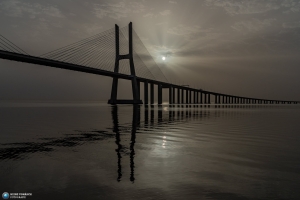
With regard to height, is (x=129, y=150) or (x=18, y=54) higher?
(x=18, y=54)

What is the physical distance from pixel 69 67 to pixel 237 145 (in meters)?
45.8

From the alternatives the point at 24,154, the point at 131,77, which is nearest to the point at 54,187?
the point at 24,154

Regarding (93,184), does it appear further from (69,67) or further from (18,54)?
(69,67)

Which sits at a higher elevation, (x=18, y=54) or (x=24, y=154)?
(x=18, y=54)

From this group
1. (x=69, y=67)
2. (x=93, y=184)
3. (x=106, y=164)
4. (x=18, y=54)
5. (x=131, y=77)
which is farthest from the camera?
(x=131, y=77)

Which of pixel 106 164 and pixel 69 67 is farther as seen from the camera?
pixel 69 67

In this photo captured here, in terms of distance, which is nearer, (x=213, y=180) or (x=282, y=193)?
(x=282, y=193)

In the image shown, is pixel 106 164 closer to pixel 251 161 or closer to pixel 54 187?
pixel 54 187

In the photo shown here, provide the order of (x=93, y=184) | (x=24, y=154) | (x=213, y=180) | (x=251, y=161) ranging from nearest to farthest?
(x=93, y=184) < (x=213, y=180) < (x=251, y=161) < (x=24, y=154)

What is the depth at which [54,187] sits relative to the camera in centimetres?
466

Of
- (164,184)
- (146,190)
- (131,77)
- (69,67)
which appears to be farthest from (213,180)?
(131,77)

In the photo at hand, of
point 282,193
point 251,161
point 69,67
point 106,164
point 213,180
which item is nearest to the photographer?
point 282,193

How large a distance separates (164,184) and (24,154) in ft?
15.9

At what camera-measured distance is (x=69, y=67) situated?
5081 cm
